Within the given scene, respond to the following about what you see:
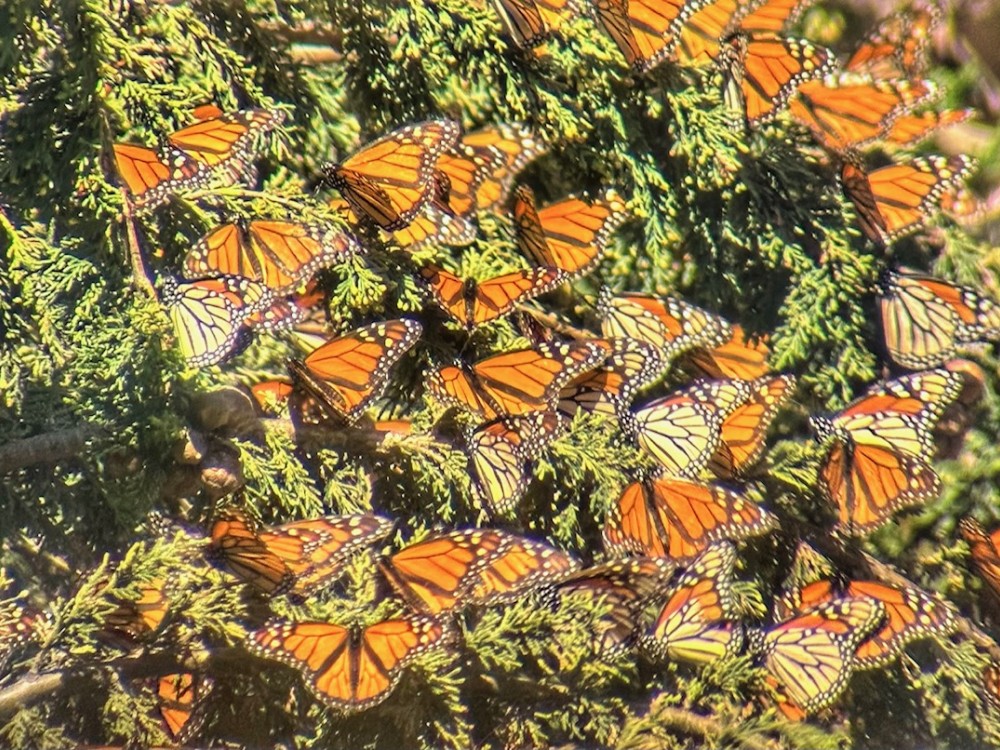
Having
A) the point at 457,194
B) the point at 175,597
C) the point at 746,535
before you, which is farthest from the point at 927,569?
the point at 175,597

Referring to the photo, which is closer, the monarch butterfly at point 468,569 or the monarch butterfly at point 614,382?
the monarch butterfly at point 468,569

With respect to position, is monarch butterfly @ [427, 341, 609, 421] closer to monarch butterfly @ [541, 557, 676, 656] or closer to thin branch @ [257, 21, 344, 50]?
monarch butterfly @ [541, 557, 676, 656]

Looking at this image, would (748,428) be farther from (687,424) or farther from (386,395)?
(386,395)

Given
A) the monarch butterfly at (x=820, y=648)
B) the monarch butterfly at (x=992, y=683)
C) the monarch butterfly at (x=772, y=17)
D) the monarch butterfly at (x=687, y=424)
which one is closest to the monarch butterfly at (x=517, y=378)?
the monarch butterfly at (x=687, y=424)

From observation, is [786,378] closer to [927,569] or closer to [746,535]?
[746,535]

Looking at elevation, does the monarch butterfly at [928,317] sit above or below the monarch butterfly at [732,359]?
above

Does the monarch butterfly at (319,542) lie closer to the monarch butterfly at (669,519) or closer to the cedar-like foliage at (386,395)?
the cedar-like foliage at (386,395)
